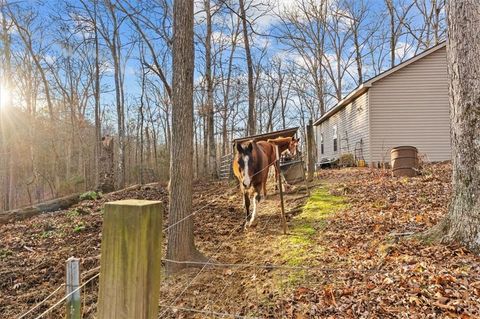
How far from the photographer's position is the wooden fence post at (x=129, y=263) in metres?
1.43

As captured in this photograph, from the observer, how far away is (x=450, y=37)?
4.10m

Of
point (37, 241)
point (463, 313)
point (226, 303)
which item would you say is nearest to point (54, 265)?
point (37, 241)

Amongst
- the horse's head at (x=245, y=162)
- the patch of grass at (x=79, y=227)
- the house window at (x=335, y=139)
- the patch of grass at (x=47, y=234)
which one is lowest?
the patch of grass at (x=47, y=234)

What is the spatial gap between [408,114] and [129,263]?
56.7 ft

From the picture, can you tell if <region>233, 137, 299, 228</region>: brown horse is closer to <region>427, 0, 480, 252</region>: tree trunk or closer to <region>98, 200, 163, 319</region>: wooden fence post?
<region>427, 0, 480, 252</region>: tree trunk

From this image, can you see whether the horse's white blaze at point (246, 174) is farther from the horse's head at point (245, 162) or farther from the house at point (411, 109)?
the house at point (411, 109)

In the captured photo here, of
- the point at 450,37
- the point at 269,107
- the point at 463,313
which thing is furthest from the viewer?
the point at 269,107

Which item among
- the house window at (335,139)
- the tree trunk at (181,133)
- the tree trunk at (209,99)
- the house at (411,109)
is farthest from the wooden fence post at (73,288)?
the house window at (335,139)

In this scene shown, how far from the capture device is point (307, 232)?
604cm

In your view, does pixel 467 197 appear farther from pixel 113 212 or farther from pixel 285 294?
pixel 113 212

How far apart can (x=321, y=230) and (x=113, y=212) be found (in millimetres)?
5047

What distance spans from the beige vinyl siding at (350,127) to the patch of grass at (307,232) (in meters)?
8.97

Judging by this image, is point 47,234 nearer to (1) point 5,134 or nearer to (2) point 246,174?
(2) point 246,174

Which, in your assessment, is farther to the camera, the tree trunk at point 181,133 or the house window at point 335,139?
the house window at point 335,139
